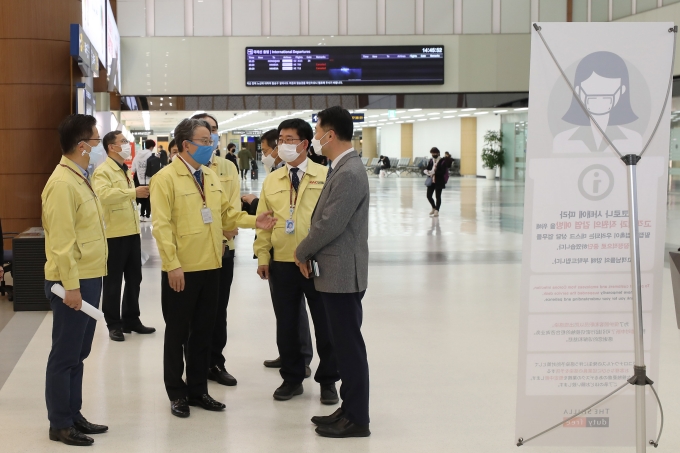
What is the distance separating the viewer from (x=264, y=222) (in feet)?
14.2

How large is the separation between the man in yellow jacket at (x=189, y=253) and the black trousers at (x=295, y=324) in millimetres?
355

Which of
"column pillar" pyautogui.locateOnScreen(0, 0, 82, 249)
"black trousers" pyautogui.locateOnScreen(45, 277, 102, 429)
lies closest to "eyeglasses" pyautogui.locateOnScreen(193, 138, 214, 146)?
"black trousers" pyautogui.locateOnScreen(45, 277, 102, 429)

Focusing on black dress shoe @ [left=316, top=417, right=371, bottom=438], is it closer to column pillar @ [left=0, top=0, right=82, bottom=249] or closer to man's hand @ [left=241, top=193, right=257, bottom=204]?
man's hand @ [left=241, top=193, right=257, bottom=204]

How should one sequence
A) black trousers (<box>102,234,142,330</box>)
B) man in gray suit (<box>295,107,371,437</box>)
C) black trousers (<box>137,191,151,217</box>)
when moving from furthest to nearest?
black trousers (<box>137,191,151,217</box>) → black trousers (<box>102,234,142,330</box>) → man in gray suit (<box>295,107,371,437</box>)

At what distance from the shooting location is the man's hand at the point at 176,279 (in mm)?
3984

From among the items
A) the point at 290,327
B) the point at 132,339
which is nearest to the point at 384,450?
the point at 290,327

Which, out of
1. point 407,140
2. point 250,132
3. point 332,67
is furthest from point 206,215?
point 407,140

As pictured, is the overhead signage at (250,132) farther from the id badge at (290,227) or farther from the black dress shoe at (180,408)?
the black dress shoe at (180,408)

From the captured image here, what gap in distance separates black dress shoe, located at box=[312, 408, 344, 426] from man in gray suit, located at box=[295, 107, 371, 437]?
0.04 m

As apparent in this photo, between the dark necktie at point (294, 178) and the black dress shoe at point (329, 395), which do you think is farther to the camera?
the dark necktie at point (294, 178)

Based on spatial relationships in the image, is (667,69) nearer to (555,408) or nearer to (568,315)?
(568,315)

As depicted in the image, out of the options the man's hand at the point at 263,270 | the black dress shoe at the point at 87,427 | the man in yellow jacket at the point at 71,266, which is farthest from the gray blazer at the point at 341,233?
the black dress shoe at the point at 87,427

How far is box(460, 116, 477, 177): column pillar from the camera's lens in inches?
1606

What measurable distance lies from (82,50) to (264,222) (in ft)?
18.8
